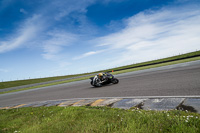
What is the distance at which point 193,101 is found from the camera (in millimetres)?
4637

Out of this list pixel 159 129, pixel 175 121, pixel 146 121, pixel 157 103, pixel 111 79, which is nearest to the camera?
pixel 159 129

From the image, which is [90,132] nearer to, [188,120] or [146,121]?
[146,121]

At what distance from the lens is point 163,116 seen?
3.63 metres

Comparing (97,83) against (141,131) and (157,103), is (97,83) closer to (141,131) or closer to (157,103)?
(157,103)

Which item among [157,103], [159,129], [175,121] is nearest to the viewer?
[159,129]

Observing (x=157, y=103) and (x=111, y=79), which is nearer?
(x=157, y=103)

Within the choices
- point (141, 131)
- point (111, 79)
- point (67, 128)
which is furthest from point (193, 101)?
point (111, 79)

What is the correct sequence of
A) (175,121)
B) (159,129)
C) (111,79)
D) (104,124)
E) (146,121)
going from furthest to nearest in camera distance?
(111,79)
(104,124)
(146,121)
(175,121)
(159,129)

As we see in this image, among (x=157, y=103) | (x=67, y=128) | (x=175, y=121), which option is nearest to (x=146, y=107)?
(x=157, y=103)

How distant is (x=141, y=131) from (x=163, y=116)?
952 mm

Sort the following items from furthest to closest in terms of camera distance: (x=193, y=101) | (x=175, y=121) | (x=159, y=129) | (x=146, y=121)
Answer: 1. (x=193, y=101)
2. (x=146, y=121)
3. (x=175, y=121)
4. (x=159, y=129)

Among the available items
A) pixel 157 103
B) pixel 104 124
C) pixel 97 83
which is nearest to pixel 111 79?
pixel 97 83

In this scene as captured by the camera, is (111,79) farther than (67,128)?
Yes

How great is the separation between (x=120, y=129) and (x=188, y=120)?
59.5 inches
